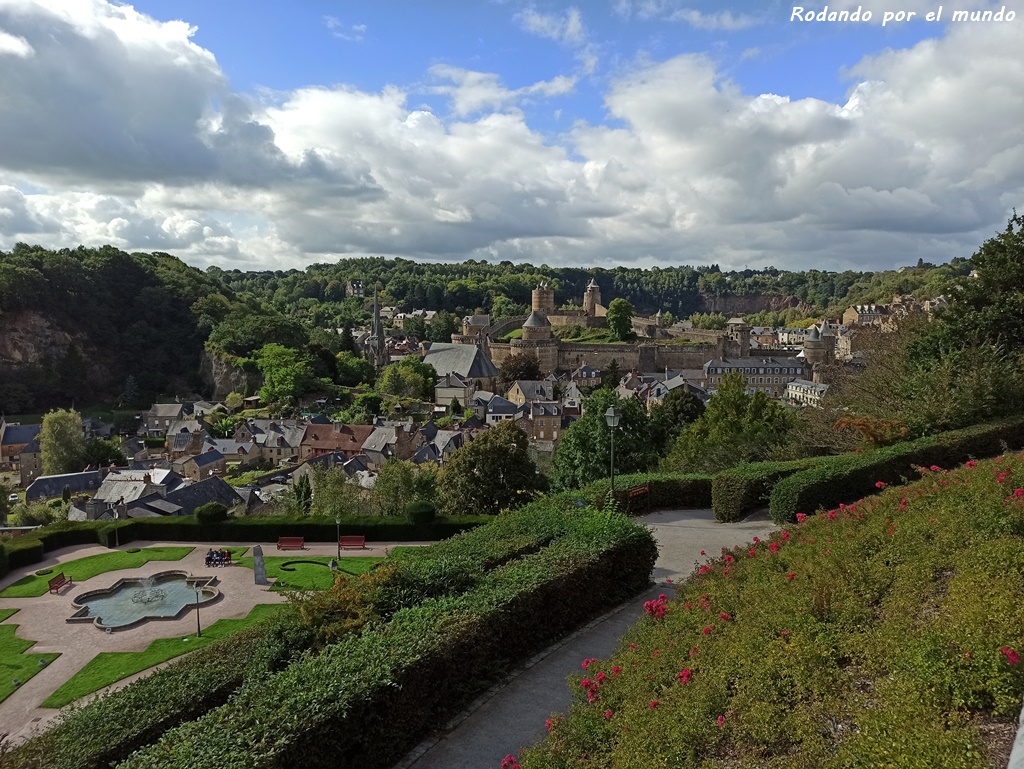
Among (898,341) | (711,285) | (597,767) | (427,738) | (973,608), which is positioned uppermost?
(711,285)

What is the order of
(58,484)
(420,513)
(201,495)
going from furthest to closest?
1. (58,484)
2. (201,495)
3. (420,513)

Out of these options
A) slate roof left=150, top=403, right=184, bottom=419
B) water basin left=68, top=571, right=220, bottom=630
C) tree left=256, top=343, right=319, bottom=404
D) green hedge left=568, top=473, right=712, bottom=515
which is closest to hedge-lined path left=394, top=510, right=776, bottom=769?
green hedge left=568, top=473, right=712, bottom=515

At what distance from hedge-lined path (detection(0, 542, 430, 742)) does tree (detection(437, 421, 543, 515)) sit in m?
2.96

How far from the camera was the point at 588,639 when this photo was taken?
8750mm

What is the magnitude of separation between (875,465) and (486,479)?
12.9 metres

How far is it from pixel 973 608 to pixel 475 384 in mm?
65758

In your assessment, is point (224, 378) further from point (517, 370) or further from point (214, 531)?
point (214, 531)

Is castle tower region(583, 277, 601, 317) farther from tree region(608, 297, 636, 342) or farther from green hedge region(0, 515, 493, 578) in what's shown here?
green hedge region(0, 515, 493, 578)

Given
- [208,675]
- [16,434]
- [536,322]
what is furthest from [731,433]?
[16,434]

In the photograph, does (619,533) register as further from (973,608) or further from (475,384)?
(475,384)

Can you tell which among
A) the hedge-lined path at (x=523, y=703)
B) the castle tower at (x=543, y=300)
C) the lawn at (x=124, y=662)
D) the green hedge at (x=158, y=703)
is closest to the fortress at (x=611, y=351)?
the castle tower at (x=543, y=300)

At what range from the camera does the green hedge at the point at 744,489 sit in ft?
47.4

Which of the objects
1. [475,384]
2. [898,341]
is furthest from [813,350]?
[898,341]

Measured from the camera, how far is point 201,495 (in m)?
29.2
